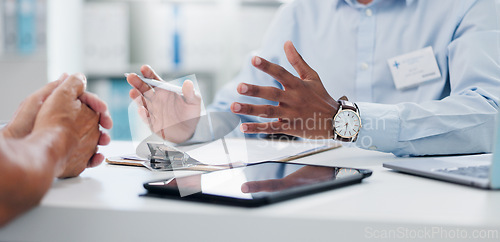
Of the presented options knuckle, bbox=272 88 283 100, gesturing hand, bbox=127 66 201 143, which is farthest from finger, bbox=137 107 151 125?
knuckle, bbox=272 88 283 100

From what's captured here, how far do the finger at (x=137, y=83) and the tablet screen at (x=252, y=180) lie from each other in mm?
328

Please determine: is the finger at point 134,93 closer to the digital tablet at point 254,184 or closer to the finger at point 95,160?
the finger at point 95,160

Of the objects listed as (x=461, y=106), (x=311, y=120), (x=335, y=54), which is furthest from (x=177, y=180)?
(x=335, y=54)

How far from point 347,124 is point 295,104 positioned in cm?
13

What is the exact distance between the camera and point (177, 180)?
0.52m

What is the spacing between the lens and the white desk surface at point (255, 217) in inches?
15.7

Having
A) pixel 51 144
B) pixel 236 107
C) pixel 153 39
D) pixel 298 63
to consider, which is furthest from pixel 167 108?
pixel 153 39

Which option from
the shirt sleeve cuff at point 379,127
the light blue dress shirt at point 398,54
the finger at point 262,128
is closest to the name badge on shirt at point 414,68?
the light blue dress shirt at point 398,54

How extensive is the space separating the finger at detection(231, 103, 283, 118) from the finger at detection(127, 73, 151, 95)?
192 millimetres

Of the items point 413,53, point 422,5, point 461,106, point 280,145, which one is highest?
point 422,5

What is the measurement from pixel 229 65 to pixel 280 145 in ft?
5.06

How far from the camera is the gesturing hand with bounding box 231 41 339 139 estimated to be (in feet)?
2.70

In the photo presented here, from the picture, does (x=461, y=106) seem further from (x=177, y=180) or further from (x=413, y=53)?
(x=177, y=180)

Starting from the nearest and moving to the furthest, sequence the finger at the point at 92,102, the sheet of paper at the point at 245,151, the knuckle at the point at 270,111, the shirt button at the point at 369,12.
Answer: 1. the finger at the point at 92,102
2. the sheet of paper at the point at 245,151
3. the knuckle at the point at 270,111
4. the shirt button at the point at 369,12
